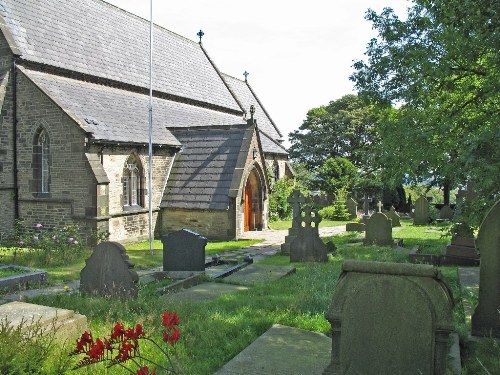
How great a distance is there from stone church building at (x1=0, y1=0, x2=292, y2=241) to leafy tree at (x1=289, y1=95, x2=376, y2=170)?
25535 mm

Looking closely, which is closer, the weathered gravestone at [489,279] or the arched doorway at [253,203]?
the weathered gravestone at [489,279]

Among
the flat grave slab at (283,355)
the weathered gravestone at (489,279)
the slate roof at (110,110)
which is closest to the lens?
the flat grave slab at (283,355)

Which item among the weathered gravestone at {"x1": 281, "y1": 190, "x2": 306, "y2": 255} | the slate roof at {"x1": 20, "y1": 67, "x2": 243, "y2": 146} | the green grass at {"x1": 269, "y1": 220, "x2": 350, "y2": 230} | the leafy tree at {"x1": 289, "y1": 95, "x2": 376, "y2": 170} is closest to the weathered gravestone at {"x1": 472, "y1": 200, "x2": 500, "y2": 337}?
the weathered gravestone at {"x1": 281, "y1": 190, "x2": 306, "y2": 255}

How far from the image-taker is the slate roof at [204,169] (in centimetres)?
1833

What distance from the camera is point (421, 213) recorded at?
2447 centimetres

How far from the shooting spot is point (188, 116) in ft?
80.8

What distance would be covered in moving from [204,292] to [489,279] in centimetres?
489

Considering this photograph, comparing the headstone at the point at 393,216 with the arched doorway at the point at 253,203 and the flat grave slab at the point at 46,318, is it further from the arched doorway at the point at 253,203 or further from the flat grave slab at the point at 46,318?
the flat grave slab at the point at 46,318

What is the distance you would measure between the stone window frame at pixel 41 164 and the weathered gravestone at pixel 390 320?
1508 cm

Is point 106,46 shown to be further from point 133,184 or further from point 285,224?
point 285,224

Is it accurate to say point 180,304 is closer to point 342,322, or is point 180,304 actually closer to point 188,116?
point 342,322

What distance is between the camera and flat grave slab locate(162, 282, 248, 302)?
7992 mm

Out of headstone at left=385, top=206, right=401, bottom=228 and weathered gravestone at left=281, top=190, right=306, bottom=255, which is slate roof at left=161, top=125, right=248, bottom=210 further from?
headstone at left=385, top=206, right=401, bottom=228

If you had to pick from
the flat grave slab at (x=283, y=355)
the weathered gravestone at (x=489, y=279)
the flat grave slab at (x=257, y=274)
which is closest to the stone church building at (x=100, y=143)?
the flat grave slab at (x=257, y=274)
